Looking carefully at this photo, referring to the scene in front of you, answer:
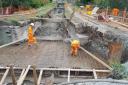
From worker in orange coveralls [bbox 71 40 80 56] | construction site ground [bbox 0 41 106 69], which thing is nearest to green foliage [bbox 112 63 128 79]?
construction site ground [bbox 0 41 106 69]

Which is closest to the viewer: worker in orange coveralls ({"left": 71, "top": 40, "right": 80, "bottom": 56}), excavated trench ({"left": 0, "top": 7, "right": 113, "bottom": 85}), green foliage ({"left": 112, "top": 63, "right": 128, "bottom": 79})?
green foliage ({"left": 112, "top": 63, "right": 128, "bottom": 79})

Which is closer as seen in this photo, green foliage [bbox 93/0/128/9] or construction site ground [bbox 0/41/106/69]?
construction site ground [bbox 0/41/106/69]

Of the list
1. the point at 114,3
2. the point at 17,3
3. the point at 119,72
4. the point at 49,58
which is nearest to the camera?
the point at 119,72

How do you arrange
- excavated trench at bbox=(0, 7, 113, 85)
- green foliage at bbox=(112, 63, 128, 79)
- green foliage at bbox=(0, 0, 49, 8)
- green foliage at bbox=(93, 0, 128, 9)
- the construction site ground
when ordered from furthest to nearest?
green foliage at bbox=(0, 0, 49, 8)
green foliage at bbox=(93, 0, 128, 9)
the construction site ground
excavated trench at bbox=(0, 7, 113, 85)
green foliage at bbox=(112, 63, 128, 79)

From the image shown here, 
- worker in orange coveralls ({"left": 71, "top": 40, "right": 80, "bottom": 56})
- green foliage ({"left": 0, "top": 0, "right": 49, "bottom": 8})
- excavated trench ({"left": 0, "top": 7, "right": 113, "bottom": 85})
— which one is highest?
green foliage ({"left": 0, "top": 0, "right": 49, "bottom": 8})

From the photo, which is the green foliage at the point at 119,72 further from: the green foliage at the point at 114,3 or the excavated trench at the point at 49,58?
the green foliage at the point at 114,3

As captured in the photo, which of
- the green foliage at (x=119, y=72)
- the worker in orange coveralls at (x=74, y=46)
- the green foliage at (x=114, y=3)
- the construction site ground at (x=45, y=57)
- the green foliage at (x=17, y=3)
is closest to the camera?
the green foliage at (x=119, y=72)

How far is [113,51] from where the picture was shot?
43.9ft

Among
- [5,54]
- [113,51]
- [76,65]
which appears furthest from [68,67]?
[5,54]

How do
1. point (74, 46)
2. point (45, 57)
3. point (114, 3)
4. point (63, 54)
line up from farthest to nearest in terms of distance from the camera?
point (114, 3), point (63, 54), point (45, 57), point (74, 46)

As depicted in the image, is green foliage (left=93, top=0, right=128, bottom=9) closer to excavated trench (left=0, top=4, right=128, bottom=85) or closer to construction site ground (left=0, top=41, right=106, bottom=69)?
excavated trench (left=0, top=4, right=128, bottom=85)

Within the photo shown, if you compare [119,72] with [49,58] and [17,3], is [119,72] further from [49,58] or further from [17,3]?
[17,3]

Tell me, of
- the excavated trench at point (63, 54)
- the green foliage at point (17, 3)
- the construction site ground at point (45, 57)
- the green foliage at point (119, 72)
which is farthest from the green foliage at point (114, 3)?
the green foliage at point (119, 72)

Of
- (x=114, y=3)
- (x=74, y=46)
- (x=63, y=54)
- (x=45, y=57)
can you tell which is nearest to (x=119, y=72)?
(x=74, y=46)
